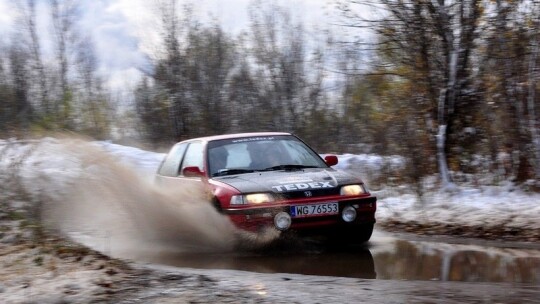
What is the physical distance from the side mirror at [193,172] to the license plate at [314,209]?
4.88 ft

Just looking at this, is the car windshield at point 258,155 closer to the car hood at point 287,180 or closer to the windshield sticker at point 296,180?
the car hood at point 287,180

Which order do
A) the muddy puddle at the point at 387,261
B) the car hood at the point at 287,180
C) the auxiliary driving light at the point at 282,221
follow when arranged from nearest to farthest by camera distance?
the muddy puddle at the point at 387,261
the auxiliary driving light at the point at 282,221
the car hood at the point at 287,180

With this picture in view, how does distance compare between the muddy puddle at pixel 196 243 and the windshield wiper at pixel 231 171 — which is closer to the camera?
the muddy puddle at pixel 196 243

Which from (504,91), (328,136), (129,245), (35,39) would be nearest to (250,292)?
(129,245)

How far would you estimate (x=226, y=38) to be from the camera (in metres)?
31.6

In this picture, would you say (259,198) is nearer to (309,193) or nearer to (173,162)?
(309,193)

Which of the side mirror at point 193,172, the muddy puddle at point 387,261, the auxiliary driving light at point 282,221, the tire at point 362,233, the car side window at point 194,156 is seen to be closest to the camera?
the muddy puddle at point 387,261

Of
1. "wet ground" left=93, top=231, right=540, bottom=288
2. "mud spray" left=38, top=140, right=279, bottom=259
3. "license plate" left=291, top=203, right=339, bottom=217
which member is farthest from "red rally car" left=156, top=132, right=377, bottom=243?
"wet ground" left=93, top=231, right=540, bottom=288

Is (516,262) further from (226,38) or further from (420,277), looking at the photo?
(226,38)

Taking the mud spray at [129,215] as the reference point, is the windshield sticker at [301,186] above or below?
above

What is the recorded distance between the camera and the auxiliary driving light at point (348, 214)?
7344mm

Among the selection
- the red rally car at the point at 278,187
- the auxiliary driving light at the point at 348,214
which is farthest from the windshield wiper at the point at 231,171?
the auxiliary driving light at the point at 348,214

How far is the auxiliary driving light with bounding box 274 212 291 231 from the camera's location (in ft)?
23.3

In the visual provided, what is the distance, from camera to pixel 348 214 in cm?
737
